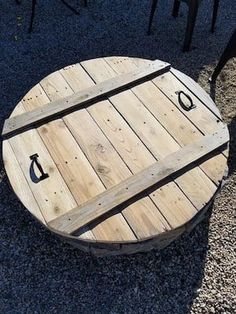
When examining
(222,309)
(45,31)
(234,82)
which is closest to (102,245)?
(222,309)

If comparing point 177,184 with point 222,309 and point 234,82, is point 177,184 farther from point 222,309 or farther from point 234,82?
point 234,82

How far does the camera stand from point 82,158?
301 centimetres

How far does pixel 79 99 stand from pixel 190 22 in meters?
2.22

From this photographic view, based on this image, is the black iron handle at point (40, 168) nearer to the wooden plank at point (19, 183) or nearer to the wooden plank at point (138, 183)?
the wooden plank at point (19, 183)

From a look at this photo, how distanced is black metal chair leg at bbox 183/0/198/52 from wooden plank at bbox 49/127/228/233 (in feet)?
7.07

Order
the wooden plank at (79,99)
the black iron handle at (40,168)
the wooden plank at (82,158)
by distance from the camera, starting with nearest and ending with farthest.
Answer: the wooden plank at (82,158) → the black iron handle at (40,168) → the wooden plank at (79,99)

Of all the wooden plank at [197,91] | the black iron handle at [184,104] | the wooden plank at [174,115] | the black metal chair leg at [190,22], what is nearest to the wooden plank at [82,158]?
the wooden plank at [174,115]

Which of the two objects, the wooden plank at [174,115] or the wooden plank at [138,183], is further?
the wooden plank at [174,115]

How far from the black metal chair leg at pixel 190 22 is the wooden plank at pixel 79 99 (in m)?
1.38

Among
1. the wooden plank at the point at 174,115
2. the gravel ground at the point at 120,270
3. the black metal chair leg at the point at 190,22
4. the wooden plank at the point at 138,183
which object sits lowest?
the gravel ground at the point at 120,270

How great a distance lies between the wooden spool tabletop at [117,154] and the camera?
2.67m

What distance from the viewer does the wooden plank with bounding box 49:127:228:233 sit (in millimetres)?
2652

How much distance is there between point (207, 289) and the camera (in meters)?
3.06

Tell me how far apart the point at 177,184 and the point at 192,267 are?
826 millimetres
